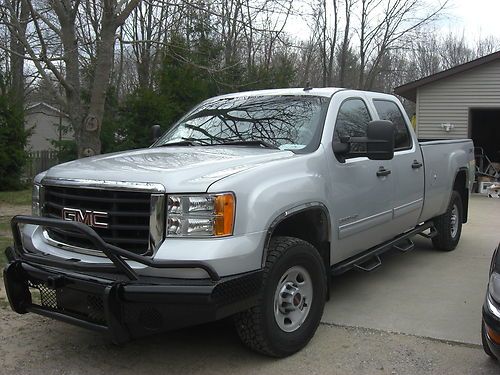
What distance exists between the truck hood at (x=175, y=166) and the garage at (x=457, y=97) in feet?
43.8

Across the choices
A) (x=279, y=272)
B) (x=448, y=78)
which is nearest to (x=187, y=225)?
(x=279, y=272)

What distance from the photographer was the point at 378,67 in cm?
3391

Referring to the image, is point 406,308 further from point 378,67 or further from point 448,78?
point 378,67

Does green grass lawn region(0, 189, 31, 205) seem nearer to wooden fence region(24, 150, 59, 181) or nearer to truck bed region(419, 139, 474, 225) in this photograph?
wooden fence region(24, 150, 59, 181)

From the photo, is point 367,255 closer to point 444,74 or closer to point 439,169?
point 439,169

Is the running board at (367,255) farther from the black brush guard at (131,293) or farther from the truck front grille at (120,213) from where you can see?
the truck front grille at (120,213)

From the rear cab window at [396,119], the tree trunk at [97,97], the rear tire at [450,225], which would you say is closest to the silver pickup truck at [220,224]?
the rear cab window at [396,119]

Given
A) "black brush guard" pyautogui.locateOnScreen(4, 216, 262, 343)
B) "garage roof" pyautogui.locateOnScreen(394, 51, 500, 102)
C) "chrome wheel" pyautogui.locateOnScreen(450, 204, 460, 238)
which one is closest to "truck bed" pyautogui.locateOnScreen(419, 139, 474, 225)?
"chrome wheel" pyautogui.locateOnScreen(450, 204, 460, 238)

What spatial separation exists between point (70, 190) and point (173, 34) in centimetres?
1431

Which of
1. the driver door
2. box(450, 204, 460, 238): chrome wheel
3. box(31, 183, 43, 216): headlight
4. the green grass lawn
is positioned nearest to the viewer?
box(31, 183, 43, 216): headlight

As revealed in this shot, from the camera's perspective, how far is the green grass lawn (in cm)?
1303

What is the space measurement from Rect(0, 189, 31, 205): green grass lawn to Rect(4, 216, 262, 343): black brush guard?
404 inches

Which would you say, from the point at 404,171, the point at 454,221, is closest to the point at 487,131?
the point at 454,221

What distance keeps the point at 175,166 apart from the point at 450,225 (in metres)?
4.94
